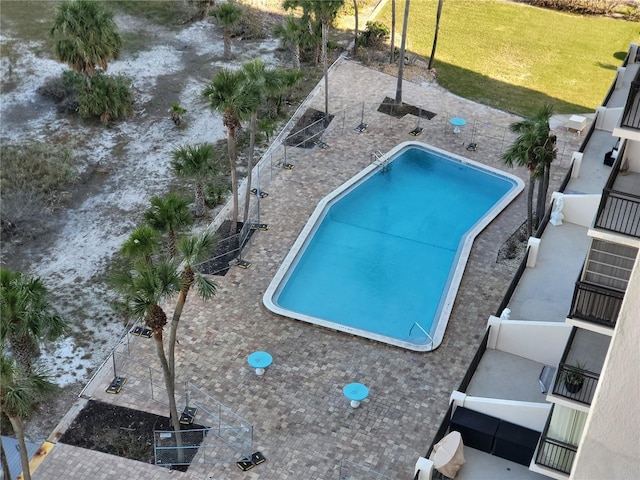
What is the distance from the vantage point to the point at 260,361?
80.3ft

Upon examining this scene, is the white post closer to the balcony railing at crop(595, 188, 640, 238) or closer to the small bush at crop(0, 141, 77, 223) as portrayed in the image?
the balcony railing at crop(595, 188, 640, 238)

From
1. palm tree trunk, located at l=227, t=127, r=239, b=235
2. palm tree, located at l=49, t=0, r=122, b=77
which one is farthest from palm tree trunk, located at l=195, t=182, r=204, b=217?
palm tree, located at l=49, t=0, r=122, b=77

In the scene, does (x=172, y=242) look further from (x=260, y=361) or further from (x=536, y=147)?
(x=536, y=147)

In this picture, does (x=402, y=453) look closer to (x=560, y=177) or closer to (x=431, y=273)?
(x=431, y=273)

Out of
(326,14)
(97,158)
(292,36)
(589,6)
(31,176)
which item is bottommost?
(97,158)

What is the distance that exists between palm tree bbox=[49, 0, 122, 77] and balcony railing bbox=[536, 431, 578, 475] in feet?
93.3

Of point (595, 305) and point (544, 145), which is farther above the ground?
point (595, 305)

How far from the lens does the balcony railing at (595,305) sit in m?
16.8

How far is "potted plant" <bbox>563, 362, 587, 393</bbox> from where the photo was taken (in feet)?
56.1

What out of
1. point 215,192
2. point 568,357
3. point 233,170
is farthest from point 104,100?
point 568,357

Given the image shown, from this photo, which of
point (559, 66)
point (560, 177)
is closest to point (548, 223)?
point (560, 177)

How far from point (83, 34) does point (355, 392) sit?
23.3 meters

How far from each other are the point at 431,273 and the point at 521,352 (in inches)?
334

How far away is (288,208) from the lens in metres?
32.5
